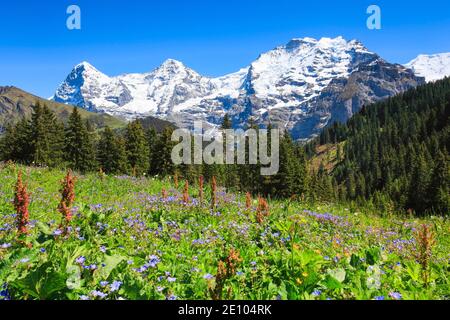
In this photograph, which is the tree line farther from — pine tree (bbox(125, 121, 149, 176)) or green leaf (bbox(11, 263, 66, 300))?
green leaf (bbox(11, 263, 66, 300))

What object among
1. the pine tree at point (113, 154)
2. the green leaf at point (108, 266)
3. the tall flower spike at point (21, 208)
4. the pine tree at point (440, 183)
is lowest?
the pine tree at point (440, 183)

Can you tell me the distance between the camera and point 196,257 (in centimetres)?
635

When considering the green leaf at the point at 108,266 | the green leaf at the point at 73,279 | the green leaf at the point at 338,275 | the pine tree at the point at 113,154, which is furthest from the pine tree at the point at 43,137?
the green leaf at the point at 338,275

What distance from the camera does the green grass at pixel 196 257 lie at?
431 cm

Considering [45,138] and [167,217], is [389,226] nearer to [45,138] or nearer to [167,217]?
[167,217]

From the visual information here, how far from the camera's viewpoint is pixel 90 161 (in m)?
63.4

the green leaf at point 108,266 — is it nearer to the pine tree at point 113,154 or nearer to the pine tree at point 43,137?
the pine tree at point 43,137

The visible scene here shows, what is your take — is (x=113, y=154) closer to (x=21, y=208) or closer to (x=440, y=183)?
(x=21, y=208)

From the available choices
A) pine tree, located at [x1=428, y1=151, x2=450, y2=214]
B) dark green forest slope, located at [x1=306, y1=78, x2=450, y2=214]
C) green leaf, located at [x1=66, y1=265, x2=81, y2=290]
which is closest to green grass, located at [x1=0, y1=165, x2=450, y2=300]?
green leaf, located at [x1=66, y1=265, x2=81, y2=290]

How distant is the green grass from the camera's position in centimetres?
431

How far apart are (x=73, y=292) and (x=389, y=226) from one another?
41.6ft

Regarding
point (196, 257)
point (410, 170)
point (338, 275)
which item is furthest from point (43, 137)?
point (410, 170)

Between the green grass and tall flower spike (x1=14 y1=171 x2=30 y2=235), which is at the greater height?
tall flower spike (x1=14 y1=171 x2=30 y2=235)

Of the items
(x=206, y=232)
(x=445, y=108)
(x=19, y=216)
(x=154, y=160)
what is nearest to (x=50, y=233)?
(x=19, y=216)
